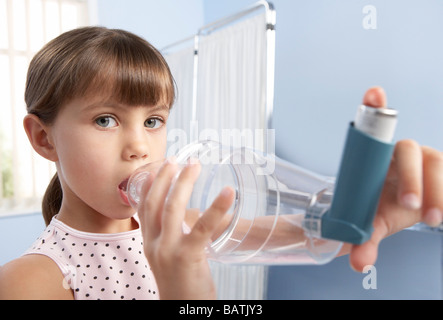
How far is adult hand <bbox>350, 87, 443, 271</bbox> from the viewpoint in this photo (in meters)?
0.35

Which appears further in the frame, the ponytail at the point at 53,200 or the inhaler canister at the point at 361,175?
the ponytail at the point at 53,200

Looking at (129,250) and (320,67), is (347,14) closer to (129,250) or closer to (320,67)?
(320,67)

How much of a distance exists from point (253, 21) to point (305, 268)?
104cm

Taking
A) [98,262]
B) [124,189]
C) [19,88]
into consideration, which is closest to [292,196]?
[124,189]

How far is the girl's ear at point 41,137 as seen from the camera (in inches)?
26.9

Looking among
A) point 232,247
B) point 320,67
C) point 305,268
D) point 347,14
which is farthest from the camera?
point 305,268

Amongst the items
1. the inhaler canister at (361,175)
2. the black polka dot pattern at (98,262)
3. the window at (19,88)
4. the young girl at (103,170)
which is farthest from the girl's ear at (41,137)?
the window at (19,88)

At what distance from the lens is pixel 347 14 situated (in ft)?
5.31

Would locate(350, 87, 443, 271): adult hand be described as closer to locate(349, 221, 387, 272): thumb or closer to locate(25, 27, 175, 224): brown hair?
locate(349, 221, 387, 272): thumb

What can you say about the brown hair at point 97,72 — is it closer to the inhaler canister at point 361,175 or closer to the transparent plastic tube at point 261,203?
the transparent plastic tube at point 261,203

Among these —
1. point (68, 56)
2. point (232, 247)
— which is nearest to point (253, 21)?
point (68, 56)

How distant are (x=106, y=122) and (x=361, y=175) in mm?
394

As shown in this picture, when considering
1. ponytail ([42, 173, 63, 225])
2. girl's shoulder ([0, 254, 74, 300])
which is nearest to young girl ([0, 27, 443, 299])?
girl's shoulder ([0, 254, 74, 300])

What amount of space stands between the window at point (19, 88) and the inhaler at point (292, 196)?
2.13 m
